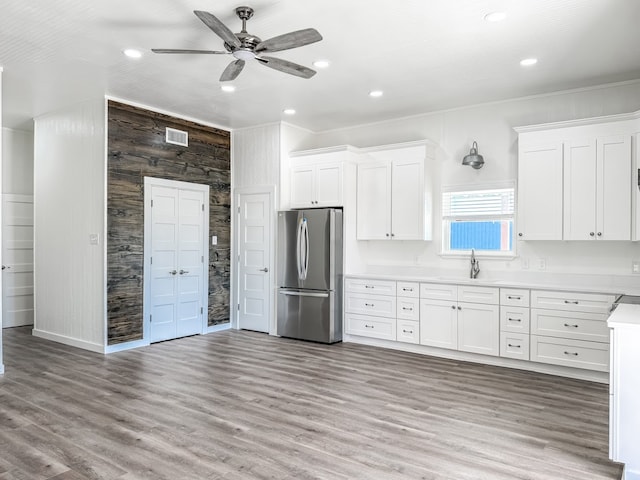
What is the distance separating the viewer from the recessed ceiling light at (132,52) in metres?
3.98

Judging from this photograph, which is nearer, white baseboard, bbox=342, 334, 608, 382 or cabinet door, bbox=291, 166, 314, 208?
white baseboard, bbox=342, 334, 608, 382

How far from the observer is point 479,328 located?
4914 millimetres

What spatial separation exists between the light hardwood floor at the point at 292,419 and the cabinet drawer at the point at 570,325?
1.36 ft

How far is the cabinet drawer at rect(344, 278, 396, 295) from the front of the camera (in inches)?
219

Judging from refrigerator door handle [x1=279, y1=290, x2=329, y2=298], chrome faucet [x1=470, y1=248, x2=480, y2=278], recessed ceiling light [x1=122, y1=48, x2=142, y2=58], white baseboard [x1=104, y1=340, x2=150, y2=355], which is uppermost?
recessed ceiling light [x1=122, y1=48, x2=142, y2=58]

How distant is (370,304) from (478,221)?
1.59 m

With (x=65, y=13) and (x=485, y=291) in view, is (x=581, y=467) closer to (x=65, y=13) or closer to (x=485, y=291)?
(x=485, y=291)

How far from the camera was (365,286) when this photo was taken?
227 inches

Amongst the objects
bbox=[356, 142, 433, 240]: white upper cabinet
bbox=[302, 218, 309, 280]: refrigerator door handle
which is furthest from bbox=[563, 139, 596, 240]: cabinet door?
bbox=[302, 218, 309, 280]: refrigerator door handle

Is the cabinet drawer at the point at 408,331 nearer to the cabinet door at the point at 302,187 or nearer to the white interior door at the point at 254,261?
the white interior door at the point at 254,261

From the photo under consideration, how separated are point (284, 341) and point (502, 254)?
2798 millimetres

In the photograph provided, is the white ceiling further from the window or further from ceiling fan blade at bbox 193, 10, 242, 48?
the window

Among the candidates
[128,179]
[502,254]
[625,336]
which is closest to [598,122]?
[502,254]

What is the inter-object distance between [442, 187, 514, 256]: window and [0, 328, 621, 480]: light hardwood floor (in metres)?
1.36
